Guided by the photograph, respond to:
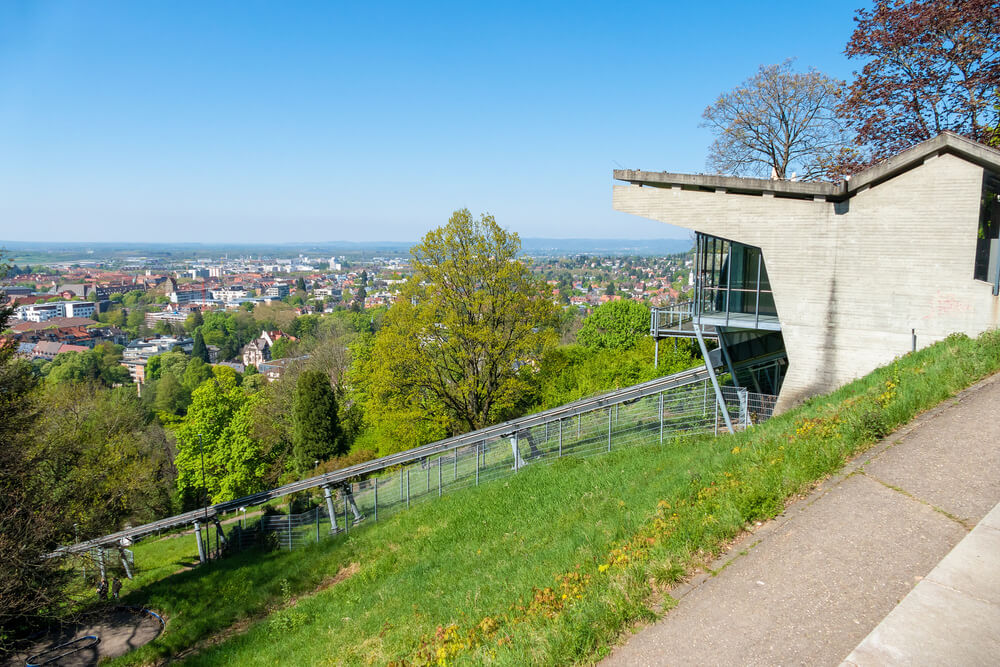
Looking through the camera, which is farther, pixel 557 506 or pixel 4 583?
pixel 4 583

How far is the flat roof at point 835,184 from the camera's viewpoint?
35.0ft

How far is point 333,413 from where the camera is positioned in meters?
33.0

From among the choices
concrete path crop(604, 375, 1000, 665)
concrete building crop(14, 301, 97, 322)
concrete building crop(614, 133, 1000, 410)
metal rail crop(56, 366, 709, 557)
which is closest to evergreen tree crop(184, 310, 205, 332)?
concrete building crop(14, 301, 97, 322)

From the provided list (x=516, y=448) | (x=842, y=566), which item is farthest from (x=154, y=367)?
(x=842, y=566)

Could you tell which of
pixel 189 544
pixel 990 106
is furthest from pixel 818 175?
pixel 189 544

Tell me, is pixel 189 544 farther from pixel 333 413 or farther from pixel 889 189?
pixel 889 189

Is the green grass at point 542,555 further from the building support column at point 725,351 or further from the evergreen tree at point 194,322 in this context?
the evergreen tree at point 194,322

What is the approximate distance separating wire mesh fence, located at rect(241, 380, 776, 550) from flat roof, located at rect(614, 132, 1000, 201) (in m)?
4.59

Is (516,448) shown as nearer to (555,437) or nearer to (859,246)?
(555,437)

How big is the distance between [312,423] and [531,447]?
63.1ft

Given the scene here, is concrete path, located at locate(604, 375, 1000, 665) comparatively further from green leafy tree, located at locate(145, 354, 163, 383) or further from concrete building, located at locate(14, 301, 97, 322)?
concrete building, located at locate(14, 301, 97, 322)

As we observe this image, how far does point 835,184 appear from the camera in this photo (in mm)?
11953

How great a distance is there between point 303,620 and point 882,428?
30.5 ft

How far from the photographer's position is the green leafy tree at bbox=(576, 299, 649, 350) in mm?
39303
